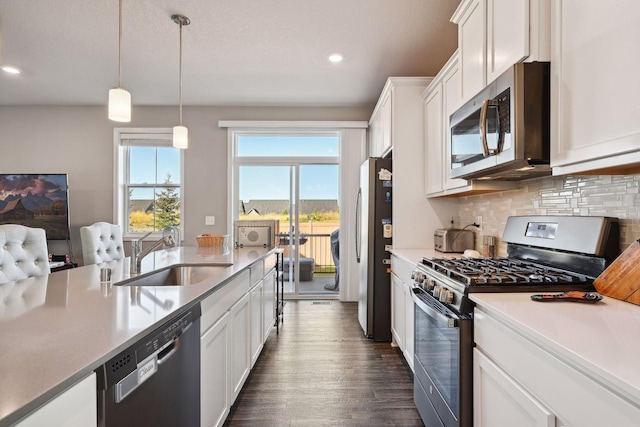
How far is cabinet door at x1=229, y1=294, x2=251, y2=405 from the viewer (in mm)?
1844

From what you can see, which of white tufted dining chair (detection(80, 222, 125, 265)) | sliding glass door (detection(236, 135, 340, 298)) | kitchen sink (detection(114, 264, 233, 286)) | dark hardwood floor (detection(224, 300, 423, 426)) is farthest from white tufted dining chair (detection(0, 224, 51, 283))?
sliding glass door (detection(236, 135, 340, 298))

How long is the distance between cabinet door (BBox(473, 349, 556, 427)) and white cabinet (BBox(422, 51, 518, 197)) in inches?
49.3

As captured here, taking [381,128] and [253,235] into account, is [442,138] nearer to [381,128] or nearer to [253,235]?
[381,128]

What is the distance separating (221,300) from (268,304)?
135 centimetres

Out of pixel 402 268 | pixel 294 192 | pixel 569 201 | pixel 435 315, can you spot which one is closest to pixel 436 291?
pixel 435 315

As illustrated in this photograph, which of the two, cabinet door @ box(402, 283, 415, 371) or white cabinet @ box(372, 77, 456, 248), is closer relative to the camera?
cabinet door @ box(402, 283, 415, 371)

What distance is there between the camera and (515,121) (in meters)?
1.38

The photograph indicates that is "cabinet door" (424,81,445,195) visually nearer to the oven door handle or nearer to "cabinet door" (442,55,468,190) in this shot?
"cabinet door" (442,55,468,190)

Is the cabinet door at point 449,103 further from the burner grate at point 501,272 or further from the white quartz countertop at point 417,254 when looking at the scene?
the burner grate at point 501,272

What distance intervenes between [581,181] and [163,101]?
4.57 m

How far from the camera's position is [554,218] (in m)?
1.61

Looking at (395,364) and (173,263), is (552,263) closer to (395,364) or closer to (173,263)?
(395,364)

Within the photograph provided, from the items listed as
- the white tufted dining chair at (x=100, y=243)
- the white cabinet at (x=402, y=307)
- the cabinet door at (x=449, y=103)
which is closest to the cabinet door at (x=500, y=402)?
the white cabinet at (x=402, y=307)

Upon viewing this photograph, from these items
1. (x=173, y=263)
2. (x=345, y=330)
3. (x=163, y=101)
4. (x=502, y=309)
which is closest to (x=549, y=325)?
(x=502, y=309)
